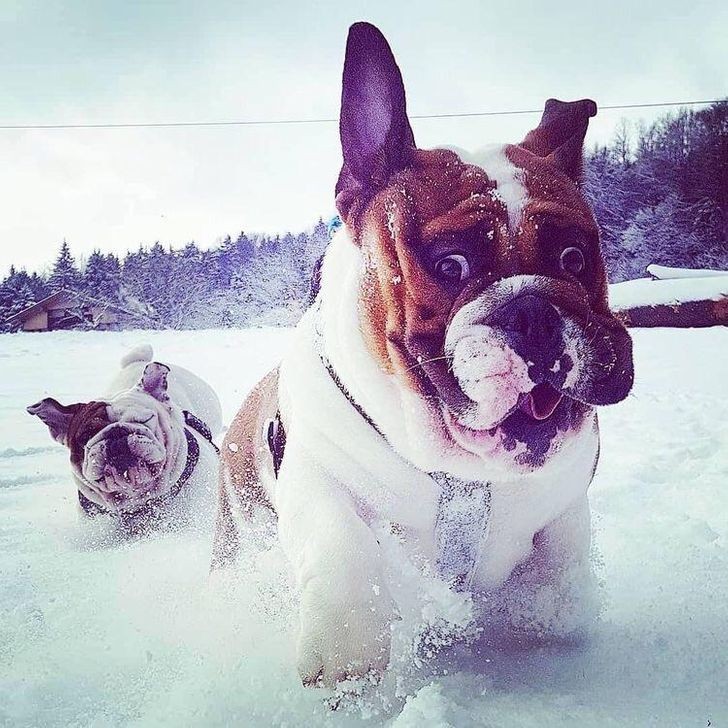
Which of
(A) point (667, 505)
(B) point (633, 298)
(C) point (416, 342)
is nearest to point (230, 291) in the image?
(B) point (633, 298)

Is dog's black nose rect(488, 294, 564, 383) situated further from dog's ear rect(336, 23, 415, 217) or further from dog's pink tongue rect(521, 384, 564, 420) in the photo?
dog's ear rect(336, 23, 415, 217)

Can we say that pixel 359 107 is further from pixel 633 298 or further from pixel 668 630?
pixel 633 298

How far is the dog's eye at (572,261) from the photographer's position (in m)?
1.27

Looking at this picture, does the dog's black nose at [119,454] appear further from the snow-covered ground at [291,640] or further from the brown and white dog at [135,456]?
the snow-covered ground at [291,640]

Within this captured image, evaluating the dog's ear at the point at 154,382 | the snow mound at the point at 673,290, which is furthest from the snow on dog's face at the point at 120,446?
the snow mound at the point at 673,290

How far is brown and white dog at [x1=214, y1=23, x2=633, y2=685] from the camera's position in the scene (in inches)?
46.0

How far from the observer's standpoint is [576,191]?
1.40m

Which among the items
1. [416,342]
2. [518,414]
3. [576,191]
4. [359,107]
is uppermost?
[359,107]

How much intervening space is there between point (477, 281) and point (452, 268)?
7 cm

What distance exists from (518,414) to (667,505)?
172 centimetres

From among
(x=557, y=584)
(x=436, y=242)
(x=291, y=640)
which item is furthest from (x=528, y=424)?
(x=291, y=640)

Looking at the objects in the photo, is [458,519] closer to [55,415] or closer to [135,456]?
[135,456]

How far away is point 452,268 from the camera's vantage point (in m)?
1.25

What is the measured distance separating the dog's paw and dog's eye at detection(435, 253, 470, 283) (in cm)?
64
